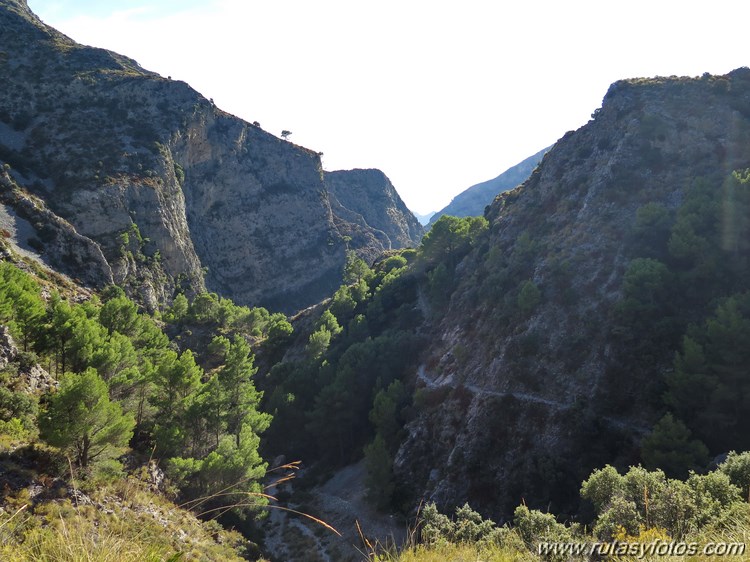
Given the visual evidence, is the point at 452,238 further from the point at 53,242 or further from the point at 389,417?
the point at 53,242

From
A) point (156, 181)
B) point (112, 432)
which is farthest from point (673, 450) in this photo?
point (156, 181)

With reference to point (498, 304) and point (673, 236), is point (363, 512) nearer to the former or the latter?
point (498, 304)

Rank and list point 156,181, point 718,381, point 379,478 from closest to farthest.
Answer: point 718,381, point 379,478, point 156,181

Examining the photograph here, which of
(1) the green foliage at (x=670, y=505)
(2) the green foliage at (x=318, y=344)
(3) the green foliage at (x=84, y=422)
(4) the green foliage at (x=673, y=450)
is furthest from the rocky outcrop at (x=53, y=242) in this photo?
(4) the green foliage at (x=673, y=450)

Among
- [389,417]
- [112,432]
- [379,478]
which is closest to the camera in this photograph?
[112,432]

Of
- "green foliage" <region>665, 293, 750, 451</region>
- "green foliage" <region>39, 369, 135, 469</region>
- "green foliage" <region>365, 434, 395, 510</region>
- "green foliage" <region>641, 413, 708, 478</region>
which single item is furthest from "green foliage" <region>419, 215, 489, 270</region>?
"green foliage" <region>39, 369, 135, 469</region>

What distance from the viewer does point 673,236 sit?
41.6 m

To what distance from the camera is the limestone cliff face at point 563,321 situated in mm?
36781

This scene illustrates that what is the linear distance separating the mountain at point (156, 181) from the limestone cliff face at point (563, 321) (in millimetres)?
62513

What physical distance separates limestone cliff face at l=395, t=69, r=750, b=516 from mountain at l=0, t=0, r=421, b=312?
6251 centimetres

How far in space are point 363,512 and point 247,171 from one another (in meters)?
127

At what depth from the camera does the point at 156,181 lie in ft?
328

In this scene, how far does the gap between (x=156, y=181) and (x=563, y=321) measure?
Answer: 316ft

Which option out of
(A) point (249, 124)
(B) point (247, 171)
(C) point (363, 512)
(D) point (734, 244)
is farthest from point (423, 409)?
(A) point (249, 124)
